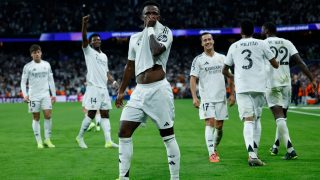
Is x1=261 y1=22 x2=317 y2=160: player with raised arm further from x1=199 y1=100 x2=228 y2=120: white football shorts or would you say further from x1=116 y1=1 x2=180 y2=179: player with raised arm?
x1=116 y1=1 x2=180 y2=179: player with raised arm

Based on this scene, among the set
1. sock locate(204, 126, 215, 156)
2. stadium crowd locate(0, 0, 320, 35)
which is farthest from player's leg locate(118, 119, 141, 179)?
stadium crowd locate(0, 0, 320, 35)

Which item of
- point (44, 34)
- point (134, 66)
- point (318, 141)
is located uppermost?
point (44, 34)

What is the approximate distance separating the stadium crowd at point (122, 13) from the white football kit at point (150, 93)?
46.4 metres

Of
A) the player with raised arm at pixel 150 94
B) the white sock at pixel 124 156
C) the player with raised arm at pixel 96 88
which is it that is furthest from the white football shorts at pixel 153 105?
the player with raised arm at pixel 96 88

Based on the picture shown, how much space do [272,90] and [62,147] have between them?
206 inches

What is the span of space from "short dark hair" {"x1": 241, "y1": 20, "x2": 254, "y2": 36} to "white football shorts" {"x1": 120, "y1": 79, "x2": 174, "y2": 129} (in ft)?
9.07

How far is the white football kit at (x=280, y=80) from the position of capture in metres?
9.39

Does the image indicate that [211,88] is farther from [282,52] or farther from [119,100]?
[119,100]

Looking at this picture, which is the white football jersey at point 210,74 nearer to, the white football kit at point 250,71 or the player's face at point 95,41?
the white football kit at point 250,71

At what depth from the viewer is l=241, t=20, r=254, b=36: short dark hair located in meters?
8.56

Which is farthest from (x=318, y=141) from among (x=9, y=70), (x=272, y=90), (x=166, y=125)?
(x=9, y=70)

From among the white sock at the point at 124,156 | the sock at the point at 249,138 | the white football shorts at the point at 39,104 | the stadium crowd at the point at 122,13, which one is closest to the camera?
the white sock at the point at 124,156

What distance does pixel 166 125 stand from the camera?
640 cm

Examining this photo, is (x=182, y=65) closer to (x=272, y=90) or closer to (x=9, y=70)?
(x=9, y=70)
